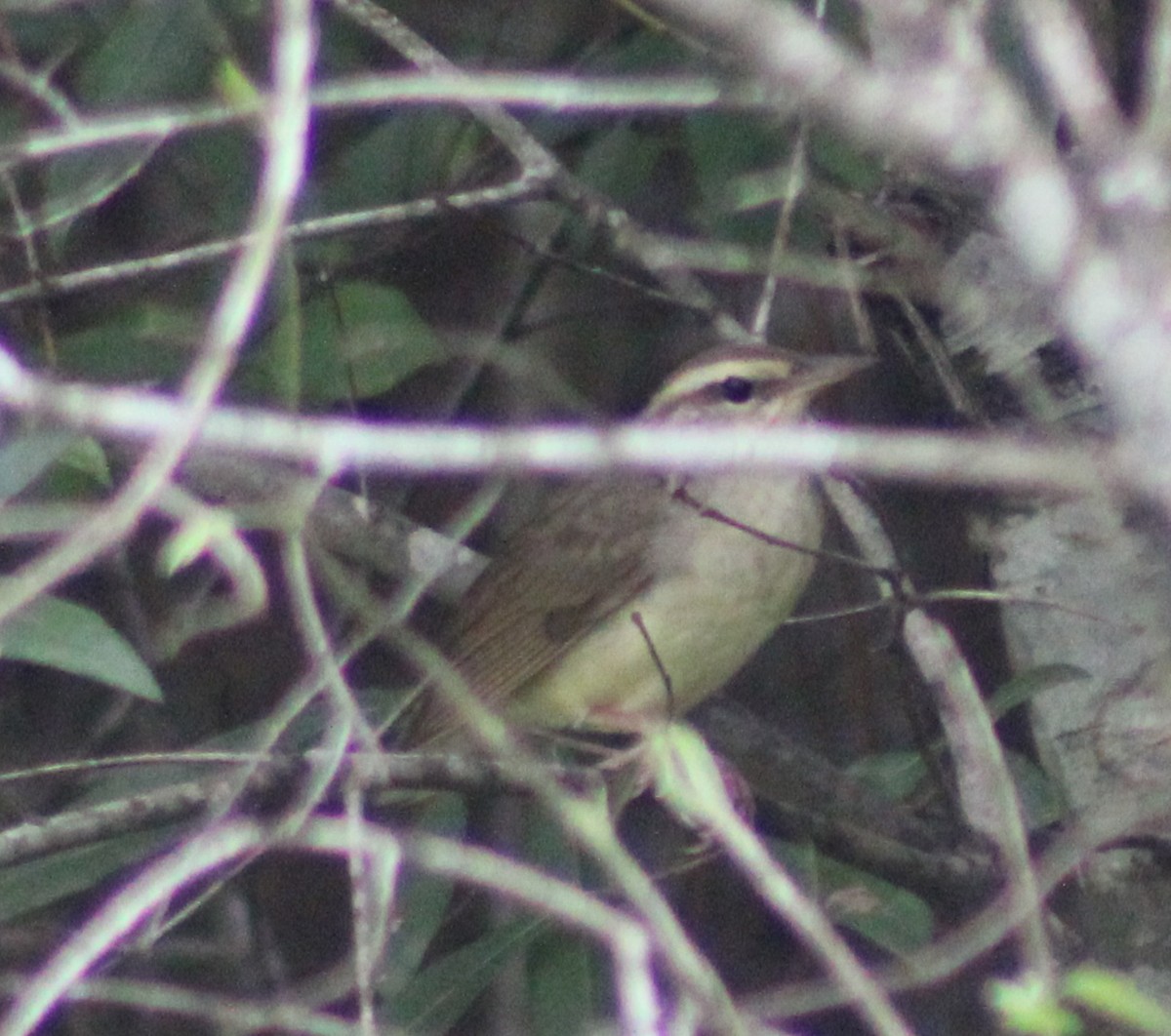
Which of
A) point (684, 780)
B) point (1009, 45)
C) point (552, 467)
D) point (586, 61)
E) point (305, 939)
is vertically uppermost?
point (586, 61)

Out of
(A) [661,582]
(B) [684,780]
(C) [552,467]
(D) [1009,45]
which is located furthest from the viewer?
(A) [661,582]

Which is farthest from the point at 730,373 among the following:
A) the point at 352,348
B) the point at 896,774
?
the point at 896,774

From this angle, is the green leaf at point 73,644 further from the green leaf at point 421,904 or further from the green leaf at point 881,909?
the green leaf at point 881,909

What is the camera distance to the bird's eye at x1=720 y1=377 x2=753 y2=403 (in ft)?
16.3

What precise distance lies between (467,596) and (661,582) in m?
0.56

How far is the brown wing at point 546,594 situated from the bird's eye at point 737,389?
1.01ft

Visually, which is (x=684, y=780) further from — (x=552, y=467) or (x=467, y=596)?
(x=467, y=596)

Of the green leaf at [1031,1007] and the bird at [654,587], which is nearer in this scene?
the green leaf at [1031,1007]

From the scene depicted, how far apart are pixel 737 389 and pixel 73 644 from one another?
1.76 meters

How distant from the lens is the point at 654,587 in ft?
16.4

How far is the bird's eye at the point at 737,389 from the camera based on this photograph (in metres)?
4.97

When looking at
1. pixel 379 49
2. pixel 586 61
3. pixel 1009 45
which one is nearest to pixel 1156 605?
pixel 1009 45

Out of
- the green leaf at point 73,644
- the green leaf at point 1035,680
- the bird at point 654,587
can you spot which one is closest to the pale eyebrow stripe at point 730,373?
the bird at point 654,587

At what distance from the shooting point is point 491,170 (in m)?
5.54
